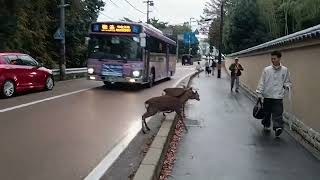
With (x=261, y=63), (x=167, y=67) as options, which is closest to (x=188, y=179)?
(x=261, y=63)

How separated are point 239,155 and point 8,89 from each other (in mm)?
12024

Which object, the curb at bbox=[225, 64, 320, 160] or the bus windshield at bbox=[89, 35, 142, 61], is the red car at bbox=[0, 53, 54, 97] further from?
the curb at bbox=[225, 64, 320, 160]

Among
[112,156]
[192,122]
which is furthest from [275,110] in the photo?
[112,156]

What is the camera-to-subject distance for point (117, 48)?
22484mm

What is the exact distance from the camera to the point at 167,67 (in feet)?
107

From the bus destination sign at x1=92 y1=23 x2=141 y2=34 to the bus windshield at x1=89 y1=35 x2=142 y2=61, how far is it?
0.27 m

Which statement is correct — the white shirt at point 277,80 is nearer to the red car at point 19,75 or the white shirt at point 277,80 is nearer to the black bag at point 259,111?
the black bag at point 259,111

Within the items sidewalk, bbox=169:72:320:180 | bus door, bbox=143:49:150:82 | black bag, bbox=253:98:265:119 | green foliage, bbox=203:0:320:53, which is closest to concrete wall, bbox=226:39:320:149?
sidewalk, bbox=169:72:320:180

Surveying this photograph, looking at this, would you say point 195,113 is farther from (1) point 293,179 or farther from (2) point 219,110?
(1) point 293,179

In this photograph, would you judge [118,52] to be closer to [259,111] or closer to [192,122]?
[192,122]

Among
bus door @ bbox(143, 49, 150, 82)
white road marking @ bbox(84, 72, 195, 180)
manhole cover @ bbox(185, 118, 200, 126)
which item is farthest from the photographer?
bus door @ bbox(143, 49, 150, 82)

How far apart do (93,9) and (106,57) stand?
80.5ft

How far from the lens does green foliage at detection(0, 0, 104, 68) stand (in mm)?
27828

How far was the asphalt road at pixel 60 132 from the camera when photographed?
754 cm
